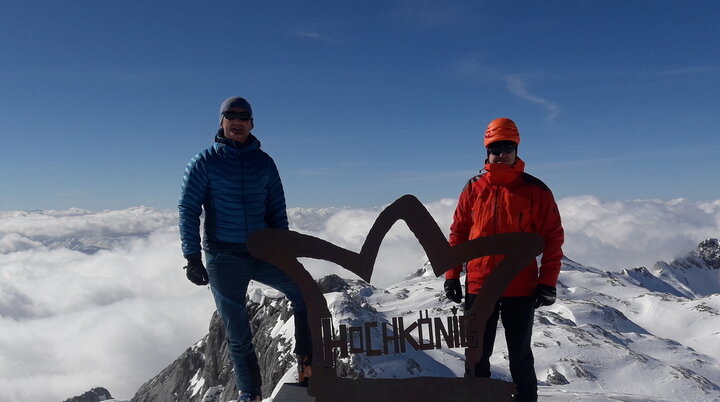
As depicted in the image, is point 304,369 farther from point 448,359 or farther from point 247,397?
point 448,359

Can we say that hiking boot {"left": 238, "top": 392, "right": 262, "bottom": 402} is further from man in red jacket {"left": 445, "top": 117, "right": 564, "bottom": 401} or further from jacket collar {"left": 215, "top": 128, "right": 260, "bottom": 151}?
jacket collar {"left": 215, "top": 128, "right": 260, "bottom": 151}

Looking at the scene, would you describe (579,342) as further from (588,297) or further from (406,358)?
(588,297)

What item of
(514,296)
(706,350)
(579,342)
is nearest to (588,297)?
(706,350)

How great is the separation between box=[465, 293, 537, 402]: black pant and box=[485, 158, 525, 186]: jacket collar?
161 cm

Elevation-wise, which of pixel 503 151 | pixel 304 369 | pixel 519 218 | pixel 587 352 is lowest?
pixel 587 352

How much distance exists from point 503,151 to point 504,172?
293 mm

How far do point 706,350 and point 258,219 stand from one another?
162 meters

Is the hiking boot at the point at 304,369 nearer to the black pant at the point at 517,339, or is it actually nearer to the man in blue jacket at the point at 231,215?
the man in blue jacket at the point at 231,215

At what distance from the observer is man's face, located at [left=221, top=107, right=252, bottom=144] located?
677 cm

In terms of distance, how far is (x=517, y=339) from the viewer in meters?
6.43

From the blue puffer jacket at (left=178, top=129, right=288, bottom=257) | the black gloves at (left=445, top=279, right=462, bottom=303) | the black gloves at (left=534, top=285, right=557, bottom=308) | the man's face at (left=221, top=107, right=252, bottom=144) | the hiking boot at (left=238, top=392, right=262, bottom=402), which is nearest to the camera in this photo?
the black gloves at (left=534, top=285, right=557, bottom=308)

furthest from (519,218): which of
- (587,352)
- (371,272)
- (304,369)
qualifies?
(587,352)

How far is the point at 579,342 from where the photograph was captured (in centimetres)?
6781

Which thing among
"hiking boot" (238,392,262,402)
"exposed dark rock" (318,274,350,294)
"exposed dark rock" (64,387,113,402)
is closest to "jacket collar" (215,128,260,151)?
"hiking boot" (238,392,262,402)
